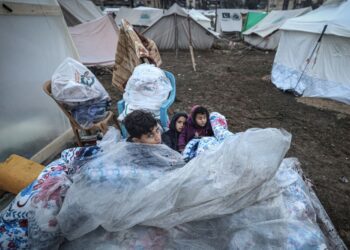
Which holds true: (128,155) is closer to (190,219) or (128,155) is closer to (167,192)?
(167,192)

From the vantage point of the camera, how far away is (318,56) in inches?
219

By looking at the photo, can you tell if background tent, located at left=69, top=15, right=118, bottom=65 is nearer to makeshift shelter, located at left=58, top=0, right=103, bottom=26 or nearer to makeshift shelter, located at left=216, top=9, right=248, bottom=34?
makeshift shelter, located at left=58, top=0, right=103, bottom=26

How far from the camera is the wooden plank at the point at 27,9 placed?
8.25 ft

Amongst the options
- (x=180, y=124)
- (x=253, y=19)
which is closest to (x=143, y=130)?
(x=180, y=124)

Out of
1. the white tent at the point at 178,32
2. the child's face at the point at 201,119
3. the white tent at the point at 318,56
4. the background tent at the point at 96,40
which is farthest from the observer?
the white tent at the point at 178,32

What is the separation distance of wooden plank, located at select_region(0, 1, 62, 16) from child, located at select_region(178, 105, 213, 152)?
2196mm

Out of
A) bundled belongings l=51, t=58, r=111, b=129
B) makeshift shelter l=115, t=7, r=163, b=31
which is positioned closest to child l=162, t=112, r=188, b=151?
bundled belongings l=51, t=58, r=111, b=129

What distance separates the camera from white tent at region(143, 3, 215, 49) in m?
11.1

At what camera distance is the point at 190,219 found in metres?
1.12

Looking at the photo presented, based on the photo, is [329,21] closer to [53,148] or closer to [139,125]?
[139,125]

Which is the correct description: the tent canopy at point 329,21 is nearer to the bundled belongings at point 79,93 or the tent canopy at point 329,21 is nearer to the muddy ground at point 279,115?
the muddy ground at point 279,115

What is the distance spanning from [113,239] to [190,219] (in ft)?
1.19

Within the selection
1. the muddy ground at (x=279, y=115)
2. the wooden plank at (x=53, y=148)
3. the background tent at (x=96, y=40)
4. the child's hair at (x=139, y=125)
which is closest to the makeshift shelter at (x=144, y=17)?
the muddy ground at (x=279, y=115)

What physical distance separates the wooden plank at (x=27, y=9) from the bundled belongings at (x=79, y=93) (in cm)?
73
